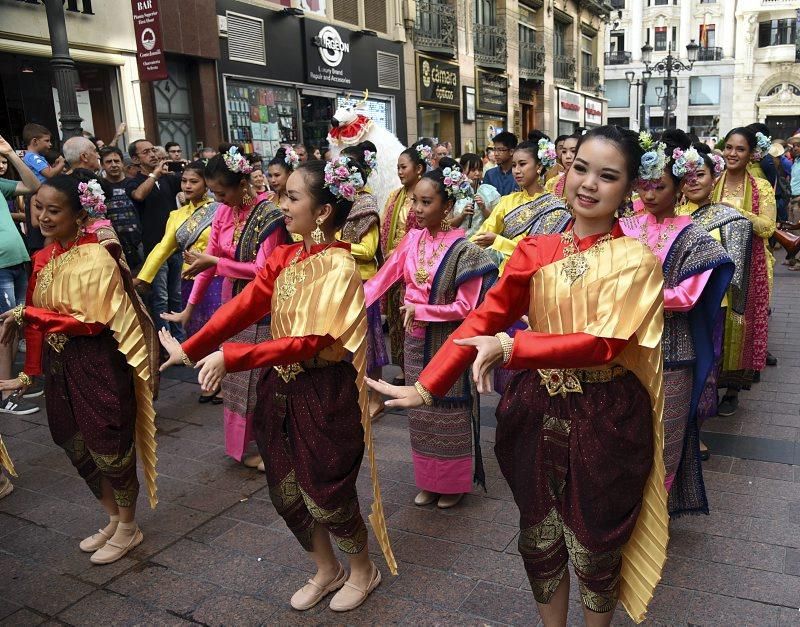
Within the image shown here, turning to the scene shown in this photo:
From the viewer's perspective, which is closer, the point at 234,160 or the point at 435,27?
the point at 234,160

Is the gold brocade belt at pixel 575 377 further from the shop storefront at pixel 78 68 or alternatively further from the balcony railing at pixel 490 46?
the balcony railing at pixel 490 46

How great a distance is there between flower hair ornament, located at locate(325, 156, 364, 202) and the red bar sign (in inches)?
325

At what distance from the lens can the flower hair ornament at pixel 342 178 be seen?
2629 millimetres

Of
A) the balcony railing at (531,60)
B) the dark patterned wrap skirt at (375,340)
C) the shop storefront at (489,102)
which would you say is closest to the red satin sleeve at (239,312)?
the dark patterned wrap skirt at (375,340)

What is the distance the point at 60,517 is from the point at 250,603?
4.84 ft

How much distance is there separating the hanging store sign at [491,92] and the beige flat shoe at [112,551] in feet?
62.9

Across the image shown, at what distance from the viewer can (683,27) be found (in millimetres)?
43656

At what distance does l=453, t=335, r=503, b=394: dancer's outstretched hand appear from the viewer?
1.86m

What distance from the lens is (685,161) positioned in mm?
2879

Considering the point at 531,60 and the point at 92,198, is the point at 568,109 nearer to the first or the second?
the point at 531,60

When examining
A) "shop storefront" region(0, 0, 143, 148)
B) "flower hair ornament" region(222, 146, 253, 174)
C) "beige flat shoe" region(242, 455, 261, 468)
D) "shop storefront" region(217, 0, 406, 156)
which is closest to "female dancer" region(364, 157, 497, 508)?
"beige flat shoe" region(242, 455, 261, 468)

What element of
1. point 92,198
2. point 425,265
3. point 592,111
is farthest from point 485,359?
point 592,111

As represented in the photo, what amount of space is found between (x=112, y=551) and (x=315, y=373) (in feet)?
4.88

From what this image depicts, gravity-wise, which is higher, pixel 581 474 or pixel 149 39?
pixel 149 39
